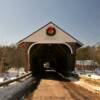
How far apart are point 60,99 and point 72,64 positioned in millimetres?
21182

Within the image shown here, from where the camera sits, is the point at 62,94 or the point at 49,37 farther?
the point at 49,37

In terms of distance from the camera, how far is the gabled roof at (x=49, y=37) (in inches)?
1291

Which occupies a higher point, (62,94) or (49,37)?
(49,37)

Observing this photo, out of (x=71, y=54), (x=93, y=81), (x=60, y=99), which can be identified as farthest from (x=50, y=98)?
(x=71, y=54)

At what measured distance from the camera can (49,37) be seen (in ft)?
108

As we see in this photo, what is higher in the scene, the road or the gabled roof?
the gabled roof

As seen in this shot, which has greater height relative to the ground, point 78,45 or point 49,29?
point 49,29

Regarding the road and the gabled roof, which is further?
the gabled roof

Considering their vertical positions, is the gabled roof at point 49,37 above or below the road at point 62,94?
above

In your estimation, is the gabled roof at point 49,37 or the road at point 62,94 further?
the gabled roof at point 49,37

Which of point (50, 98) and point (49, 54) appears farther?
point (49, 54)

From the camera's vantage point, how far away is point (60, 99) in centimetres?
1113

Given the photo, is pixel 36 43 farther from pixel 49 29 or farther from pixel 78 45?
pixel 78 45

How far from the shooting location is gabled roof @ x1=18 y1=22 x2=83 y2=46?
32781mm
